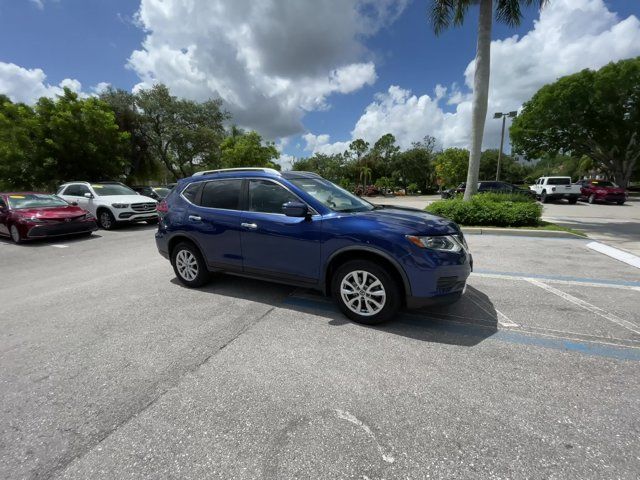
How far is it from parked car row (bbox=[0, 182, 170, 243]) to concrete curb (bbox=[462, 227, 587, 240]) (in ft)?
37.6

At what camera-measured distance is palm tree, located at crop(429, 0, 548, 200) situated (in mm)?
10195

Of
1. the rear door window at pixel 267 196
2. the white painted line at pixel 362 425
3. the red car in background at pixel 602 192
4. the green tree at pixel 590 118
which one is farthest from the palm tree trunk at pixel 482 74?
the green tree at pixel 590 118

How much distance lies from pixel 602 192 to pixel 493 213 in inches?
701

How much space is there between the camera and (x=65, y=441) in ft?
6.55

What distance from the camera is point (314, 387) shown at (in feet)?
8.11

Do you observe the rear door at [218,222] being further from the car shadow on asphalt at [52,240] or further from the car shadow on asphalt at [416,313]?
the car shadow on asphalt at [52,240]

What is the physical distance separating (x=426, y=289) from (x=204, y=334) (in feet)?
7.83

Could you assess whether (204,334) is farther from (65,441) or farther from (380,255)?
(380,255)

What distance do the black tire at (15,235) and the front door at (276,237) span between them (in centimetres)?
877

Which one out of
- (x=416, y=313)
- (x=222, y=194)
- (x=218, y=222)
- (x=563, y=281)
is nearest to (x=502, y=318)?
(x=416, y=313)

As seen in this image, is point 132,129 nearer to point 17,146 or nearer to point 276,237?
point 17,146

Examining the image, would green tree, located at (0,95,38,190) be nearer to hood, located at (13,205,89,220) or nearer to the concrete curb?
hood, located at (13,205,89,220)

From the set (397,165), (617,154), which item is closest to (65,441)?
(617,154)

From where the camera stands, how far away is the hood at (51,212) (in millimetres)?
8851
